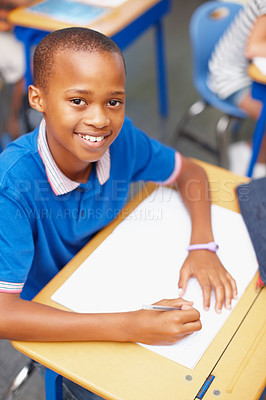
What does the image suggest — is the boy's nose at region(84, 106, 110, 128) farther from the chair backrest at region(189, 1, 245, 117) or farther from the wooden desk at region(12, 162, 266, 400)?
the chair backrest at region(189, 1, 245, 117)

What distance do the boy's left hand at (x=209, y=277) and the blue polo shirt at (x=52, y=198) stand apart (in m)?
0.27

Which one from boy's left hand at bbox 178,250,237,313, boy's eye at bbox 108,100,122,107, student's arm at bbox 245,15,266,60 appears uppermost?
student's arm at bbox 245,15,266,60

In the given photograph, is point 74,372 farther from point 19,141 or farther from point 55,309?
point 19,141

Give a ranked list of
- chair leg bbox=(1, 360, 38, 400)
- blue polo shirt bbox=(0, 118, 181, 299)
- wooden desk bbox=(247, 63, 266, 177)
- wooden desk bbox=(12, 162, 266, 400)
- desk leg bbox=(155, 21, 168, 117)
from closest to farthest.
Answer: wooden desk bbox=(12, 162, 266, 400) → blue polo shirt bbox=(0, 118, 181, 299) → chair leg bbox=(1, 360, 38, 400) → wooden desk bbox=(247, 63, 266, 177) → desk leg bbox=(155, 21, 168, 117)

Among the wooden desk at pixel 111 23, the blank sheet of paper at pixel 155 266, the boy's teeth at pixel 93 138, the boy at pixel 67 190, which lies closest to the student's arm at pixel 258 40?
the wooden desk at pixel 111 23

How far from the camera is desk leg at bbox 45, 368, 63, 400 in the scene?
101 centimetres

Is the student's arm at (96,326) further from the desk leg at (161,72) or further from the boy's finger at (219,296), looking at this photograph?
the desk leg at (161,72)

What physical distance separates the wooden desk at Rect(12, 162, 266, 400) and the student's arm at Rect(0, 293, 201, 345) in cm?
2

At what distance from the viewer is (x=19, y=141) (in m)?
1.08

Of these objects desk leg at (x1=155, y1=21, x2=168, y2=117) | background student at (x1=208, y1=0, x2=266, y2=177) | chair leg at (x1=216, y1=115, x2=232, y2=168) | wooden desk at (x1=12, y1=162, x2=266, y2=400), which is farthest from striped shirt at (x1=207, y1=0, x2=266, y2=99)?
wooden desk at (x1=12, y1=162, x2=266, y2=400)

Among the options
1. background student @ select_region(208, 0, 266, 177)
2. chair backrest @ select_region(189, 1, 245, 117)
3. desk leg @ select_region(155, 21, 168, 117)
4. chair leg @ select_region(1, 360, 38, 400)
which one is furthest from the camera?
desk leg @ select_region(155, 21, 168, 117)

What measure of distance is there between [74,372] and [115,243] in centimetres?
37

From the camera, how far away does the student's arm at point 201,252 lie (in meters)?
1.05

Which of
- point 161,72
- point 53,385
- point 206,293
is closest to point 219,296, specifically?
point 206,293
